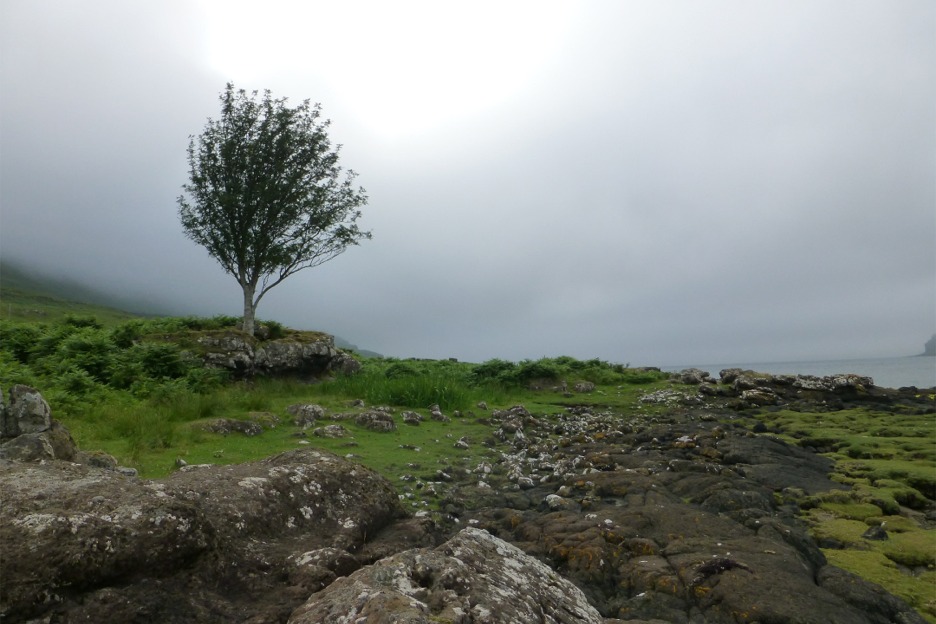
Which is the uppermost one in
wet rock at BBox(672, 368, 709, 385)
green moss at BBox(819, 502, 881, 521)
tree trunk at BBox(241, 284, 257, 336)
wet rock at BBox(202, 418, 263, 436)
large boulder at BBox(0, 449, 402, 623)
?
tree trunk at BBox(241, 284, 257, 336)

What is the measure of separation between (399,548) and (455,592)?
2366mm

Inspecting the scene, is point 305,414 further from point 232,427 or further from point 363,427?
point 232,427

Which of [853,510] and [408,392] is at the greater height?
[408,392]

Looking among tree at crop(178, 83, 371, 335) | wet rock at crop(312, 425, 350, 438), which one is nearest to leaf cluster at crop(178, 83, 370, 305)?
tree at crop(178, 83, 371, 335)

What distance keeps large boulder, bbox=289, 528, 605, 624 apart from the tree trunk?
2415cm

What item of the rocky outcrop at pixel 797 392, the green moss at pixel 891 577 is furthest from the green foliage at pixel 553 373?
the green moss at pixel 891 577

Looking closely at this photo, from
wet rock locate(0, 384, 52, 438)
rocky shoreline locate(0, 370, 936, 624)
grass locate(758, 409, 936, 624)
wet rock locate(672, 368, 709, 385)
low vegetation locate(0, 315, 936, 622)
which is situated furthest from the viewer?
wet rock locate(672, 368, 709, 385)

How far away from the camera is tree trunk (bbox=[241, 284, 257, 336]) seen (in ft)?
85.4

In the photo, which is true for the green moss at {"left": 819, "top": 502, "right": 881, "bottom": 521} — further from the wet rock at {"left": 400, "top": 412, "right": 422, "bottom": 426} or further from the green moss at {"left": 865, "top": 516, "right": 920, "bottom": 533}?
the wet rock at {"left": 400, "top": 412, "right": 422, "bottom": 426}

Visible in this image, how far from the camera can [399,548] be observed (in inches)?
210

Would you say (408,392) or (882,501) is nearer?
(882,501)

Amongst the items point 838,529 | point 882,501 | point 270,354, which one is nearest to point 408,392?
point 270,354

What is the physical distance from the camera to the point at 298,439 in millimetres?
12672

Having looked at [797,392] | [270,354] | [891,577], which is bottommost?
[891,577]
